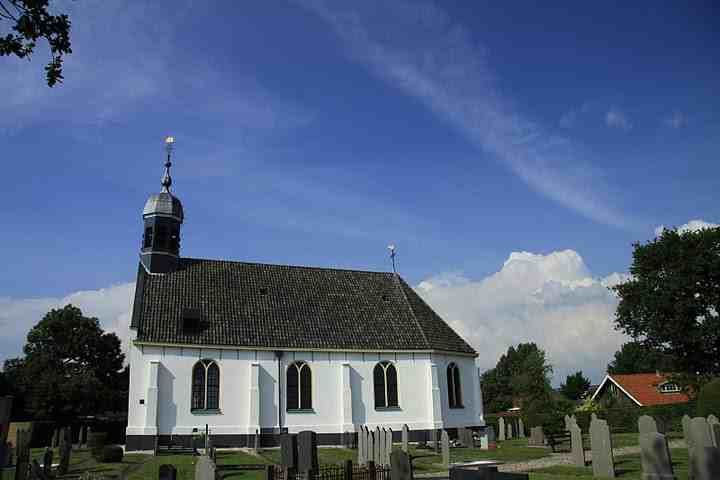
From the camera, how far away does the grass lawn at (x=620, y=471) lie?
15891 millimetres

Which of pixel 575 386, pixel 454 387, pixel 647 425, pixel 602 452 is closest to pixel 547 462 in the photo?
pixel 602 452

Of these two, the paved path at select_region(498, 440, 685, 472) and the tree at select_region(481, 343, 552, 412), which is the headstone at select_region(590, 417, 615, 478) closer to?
the paved path at select_region(498, 440, 685, 472)

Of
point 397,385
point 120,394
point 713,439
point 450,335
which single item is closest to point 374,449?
point 713,439

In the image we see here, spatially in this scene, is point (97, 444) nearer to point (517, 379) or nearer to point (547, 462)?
point (547, 462)

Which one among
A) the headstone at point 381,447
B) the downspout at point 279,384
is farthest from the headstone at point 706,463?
the downspout at point 279,384

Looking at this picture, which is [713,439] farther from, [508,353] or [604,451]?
[508,353]

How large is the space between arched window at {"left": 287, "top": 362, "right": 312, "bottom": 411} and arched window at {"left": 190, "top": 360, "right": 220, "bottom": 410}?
145 inches

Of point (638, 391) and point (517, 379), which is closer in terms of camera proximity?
point (638, 391)

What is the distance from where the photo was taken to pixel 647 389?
52.0 meters

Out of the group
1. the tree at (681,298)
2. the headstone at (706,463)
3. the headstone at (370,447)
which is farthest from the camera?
the tree at (681,298)

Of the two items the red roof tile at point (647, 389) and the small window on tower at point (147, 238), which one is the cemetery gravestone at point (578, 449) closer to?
the small window on tower at point (147, 238)

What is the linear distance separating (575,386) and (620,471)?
7791 centimetres

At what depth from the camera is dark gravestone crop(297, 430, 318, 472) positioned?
1342 cm

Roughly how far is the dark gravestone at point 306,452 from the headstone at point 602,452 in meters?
8.22
